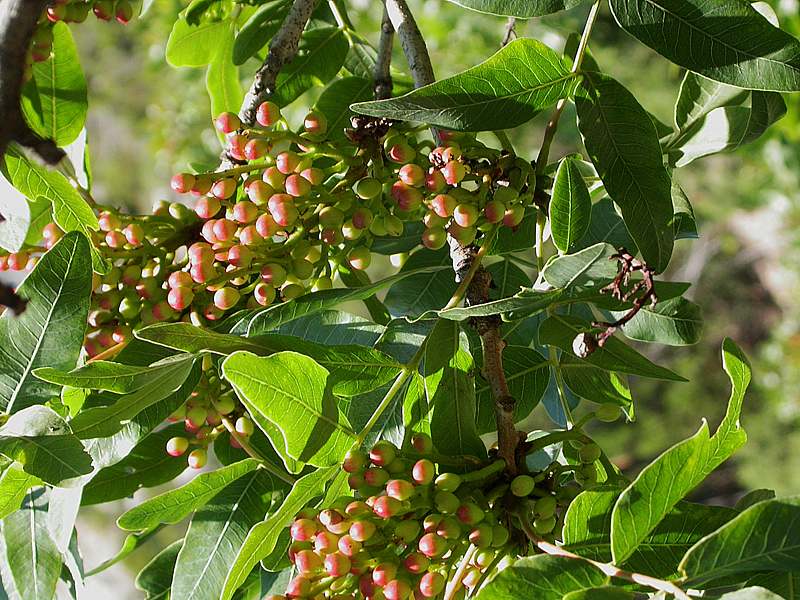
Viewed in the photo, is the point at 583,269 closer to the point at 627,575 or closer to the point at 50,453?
the point at 627,575

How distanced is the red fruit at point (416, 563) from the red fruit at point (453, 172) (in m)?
0.21

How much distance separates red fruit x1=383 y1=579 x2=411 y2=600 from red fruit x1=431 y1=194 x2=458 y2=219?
0.21 metres

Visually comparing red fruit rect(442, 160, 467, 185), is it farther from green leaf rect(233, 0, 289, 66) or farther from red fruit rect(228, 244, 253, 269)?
green leaf rect(233, 0, 289, 66)

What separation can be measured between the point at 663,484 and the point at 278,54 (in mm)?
447

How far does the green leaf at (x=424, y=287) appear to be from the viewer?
675 millimetres

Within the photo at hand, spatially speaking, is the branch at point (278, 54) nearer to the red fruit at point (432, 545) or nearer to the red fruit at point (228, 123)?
the red fruit at point (228, 123)

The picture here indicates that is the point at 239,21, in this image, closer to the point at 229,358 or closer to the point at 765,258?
the point at 229,358

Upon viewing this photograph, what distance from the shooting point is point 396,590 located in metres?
0.46

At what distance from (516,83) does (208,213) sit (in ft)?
0.68

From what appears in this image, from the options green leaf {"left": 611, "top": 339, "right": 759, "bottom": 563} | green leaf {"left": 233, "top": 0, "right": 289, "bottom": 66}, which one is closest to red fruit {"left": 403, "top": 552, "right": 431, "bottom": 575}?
green leaf {"left": 611, "top": 339, "right": 759, "bottom": 563}

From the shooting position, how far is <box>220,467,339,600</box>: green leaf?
0.46m

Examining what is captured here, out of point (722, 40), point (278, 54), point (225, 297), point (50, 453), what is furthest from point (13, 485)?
point (722, 40)

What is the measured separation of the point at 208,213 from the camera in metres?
0.56

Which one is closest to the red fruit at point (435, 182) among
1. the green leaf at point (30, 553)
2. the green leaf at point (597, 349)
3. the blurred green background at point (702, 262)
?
the green leaf at point (597, 349)
